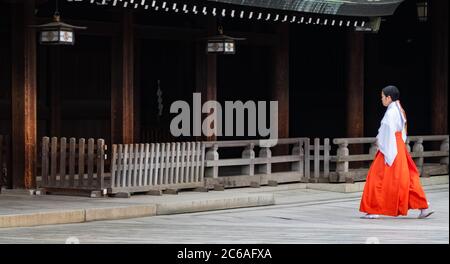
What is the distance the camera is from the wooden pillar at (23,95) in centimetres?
1797

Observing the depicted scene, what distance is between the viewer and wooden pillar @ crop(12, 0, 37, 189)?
59.0ft

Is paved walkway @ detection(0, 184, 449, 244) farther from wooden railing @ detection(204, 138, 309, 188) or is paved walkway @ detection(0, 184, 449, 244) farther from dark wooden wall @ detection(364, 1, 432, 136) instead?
dark wooden wall @ detection(364, 1, 432, 136)

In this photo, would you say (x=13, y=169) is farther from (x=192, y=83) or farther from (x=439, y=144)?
(x=439, y=144)

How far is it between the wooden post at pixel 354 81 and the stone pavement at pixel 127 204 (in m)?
2.44

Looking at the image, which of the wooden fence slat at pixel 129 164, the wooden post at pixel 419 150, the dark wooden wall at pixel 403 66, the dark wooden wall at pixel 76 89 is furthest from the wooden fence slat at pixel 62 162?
the dark wooden wall at pixel 403 66

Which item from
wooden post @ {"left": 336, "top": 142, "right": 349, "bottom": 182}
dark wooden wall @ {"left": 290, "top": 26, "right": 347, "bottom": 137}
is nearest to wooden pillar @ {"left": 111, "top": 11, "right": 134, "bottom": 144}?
wooden post @ {"left": 336, "top": 142, "right": 349, "bottom": 182}

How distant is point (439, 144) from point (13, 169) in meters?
10.7

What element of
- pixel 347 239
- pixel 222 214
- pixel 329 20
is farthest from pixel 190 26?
pixel 347 239

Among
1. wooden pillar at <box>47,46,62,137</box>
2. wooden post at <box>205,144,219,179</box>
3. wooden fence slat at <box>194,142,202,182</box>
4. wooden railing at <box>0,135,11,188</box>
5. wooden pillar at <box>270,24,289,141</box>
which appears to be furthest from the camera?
wooden pillar at <box>270,24,289,141</box>

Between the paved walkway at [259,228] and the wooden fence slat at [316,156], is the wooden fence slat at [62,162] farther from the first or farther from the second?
the wooden fence slat at [316,156]

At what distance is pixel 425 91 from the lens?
90.4 feet

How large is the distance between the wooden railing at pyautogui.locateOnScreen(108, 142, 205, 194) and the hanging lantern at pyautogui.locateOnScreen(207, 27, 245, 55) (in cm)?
187
